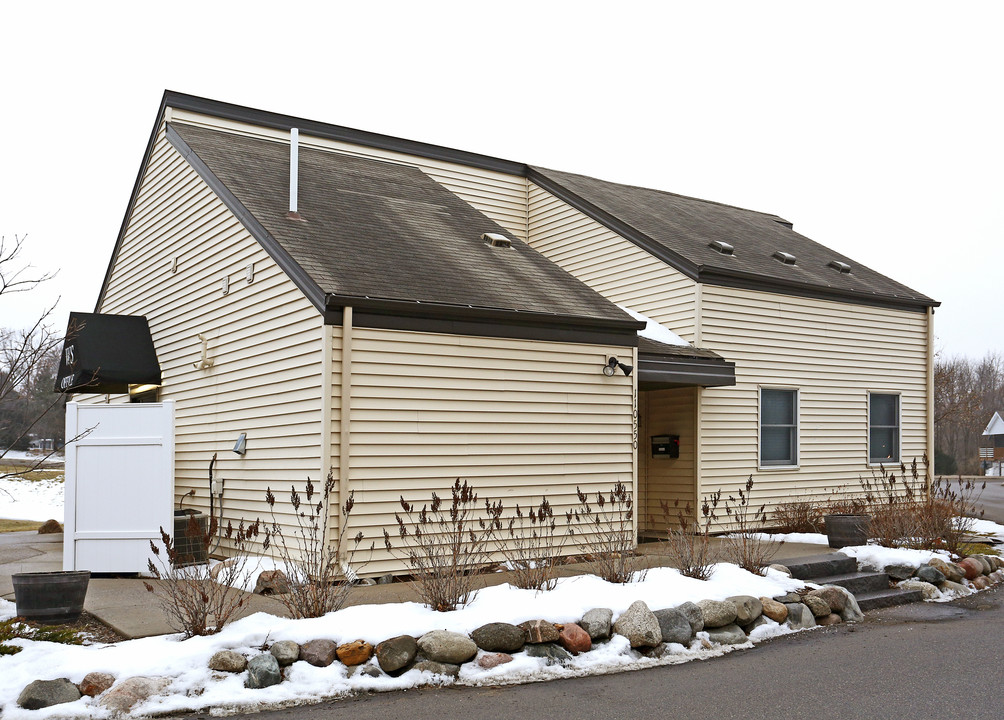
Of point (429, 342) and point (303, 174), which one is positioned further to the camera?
point (303, 174)

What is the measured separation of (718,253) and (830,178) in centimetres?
2104

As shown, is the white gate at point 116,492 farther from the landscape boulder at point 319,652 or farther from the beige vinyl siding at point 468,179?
the beige vinyl siding at point 468,179

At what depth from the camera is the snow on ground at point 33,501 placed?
901 inches

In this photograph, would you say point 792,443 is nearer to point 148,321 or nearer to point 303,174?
point 303,174

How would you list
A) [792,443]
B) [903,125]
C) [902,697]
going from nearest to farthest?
1. [902,697]
2. [792,443]
3. [903,125]

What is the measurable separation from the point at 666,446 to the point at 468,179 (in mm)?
6777

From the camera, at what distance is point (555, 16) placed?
1806 cm

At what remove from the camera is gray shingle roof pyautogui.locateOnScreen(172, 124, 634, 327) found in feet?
35.6

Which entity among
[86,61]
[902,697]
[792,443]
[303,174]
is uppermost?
[86,61]

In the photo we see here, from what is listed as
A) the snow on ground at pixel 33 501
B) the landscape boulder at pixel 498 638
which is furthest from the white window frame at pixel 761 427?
the snow on ground at pixel 33 501

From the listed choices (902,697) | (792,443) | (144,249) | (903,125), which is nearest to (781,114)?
(903,125)

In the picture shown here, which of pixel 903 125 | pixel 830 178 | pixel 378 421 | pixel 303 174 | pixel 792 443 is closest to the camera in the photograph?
pixel 378 421

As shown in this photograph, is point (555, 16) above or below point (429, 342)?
above

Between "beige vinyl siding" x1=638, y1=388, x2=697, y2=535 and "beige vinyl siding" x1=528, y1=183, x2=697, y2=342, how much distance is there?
1.08 meters
